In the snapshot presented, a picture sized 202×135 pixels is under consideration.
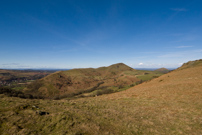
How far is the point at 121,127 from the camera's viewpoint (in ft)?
32.8

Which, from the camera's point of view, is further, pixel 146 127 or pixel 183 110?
pixel 183 110

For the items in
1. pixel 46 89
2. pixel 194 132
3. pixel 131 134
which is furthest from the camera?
pixel 46 89

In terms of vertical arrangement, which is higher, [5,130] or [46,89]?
[5,130]

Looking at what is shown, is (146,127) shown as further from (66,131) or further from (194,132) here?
(66,131)

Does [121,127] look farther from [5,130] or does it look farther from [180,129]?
[5,130]

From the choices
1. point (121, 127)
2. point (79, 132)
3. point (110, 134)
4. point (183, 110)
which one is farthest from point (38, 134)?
point (183, 110)

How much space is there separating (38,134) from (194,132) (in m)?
15.2

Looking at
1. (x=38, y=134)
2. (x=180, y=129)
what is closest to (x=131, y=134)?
(x=180, y=129)

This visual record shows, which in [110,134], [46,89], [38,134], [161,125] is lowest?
[46,89]

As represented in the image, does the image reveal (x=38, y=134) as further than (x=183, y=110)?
No

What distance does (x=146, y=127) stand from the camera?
10367 millimetres

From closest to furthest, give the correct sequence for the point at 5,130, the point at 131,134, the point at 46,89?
the point at 5,130 < the point at 131,134 < the point at 46,89

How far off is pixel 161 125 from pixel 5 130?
15576 millimetres

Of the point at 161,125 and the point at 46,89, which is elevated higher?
the point at 161,125
